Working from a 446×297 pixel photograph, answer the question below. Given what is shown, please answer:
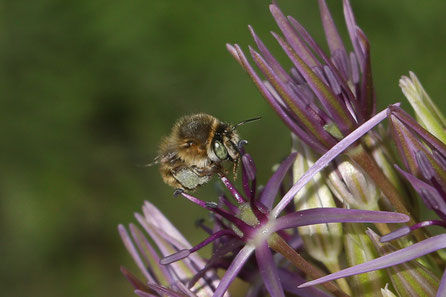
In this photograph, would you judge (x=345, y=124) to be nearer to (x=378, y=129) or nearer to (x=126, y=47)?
(x=378, y=129)

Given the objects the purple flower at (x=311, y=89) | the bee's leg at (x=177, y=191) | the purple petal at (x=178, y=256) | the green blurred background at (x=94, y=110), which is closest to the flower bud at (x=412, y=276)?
the purple flower at (x=311, y=89)

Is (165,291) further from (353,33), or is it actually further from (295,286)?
(353,33)

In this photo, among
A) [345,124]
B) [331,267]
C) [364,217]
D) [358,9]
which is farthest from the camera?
[358,9]

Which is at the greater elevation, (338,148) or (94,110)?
(94,110)

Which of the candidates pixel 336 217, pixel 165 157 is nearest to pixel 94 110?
pixel 165 157

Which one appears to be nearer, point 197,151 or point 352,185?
point 352,185

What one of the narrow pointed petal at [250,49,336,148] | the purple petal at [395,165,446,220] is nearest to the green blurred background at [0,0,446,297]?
the narrow pointed petal at [250,49,336,148]

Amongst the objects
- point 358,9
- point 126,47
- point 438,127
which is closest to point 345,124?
point 438,127
